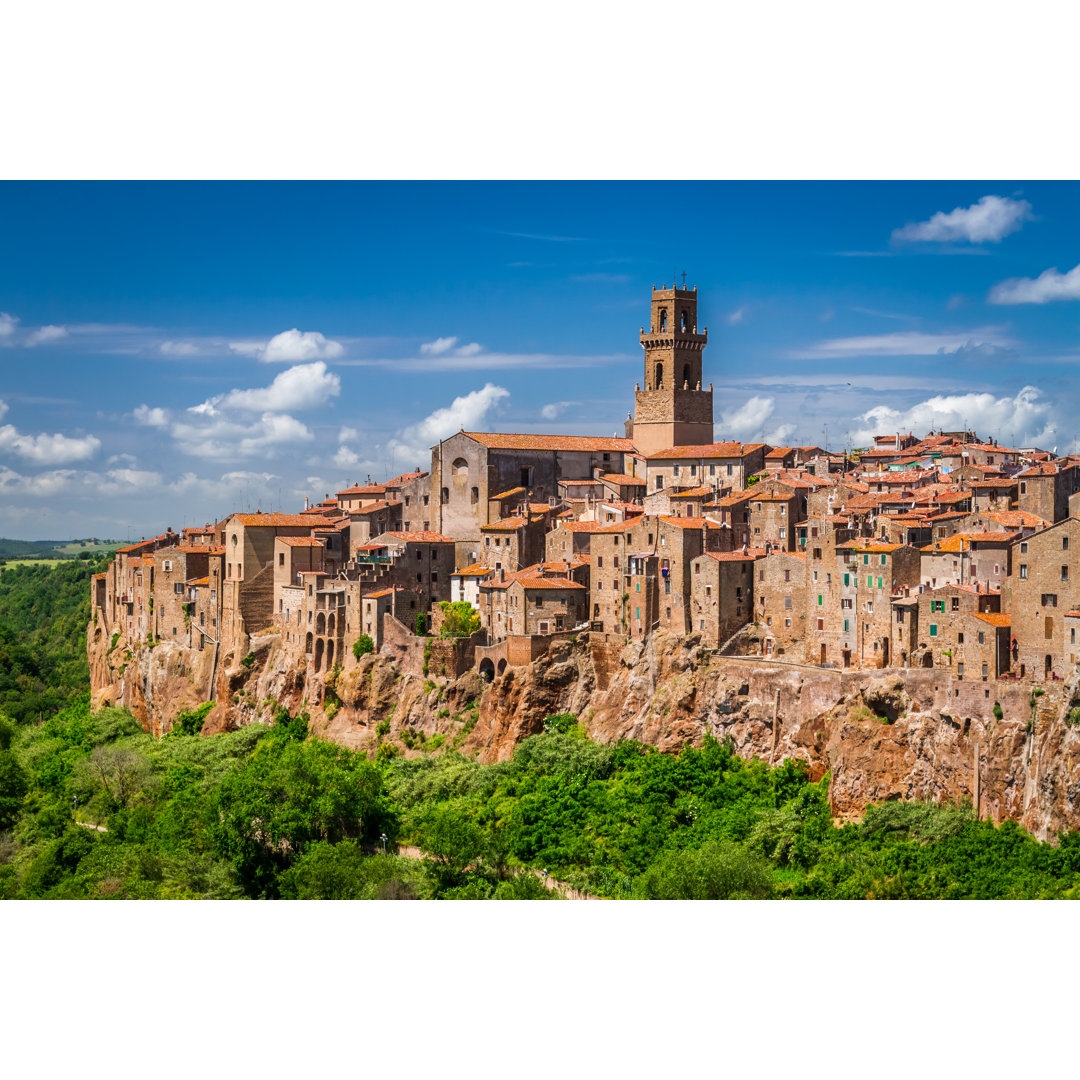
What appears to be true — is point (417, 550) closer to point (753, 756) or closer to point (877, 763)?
point (753, 756)

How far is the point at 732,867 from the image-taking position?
3150cm

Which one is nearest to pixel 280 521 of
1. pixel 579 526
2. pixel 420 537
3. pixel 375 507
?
pixel 375 507

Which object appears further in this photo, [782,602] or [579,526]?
[579,526]

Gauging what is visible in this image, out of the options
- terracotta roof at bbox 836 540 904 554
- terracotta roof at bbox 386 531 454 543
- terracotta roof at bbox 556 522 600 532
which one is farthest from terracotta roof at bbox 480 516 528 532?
terracotta roof at bbox 836 540 904 554

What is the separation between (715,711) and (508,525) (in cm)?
1059

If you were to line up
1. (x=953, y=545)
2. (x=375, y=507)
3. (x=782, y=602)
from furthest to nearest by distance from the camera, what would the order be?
(x=375, y=507) → (x=782, y=602) → (x=953, y=545)

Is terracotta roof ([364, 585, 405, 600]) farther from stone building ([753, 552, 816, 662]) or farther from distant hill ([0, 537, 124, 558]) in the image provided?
distant hill ([0, 537, 124, 558])

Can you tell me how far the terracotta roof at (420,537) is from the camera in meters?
47.2

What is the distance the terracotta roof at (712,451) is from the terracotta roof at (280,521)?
37.5ft

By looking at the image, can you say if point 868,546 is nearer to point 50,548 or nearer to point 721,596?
point 721,596

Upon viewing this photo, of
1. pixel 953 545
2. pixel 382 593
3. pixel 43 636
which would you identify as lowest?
pixel 43 636

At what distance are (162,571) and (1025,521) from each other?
30.4 meters

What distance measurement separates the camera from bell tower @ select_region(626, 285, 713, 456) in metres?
52.3

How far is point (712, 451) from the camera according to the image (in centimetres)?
4850
